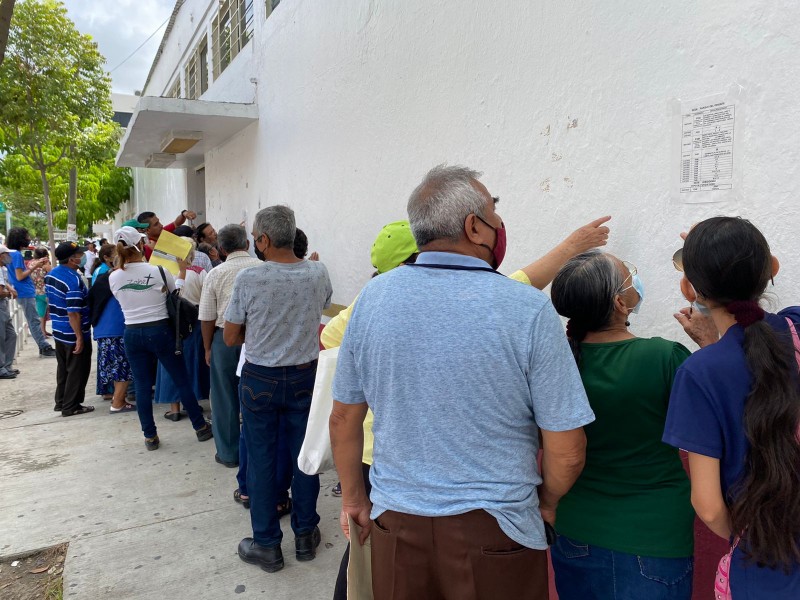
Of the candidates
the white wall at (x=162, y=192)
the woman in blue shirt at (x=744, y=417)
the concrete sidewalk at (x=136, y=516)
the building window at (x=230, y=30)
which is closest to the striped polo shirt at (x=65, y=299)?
the concrete sidewalk at (x=136, y=516)

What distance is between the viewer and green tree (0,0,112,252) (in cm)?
1366

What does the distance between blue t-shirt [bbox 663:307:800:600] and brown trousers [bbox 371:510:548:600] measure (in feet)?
1.60

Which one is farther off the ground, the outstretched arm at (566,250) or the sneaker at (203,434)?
the outstretched arm at (566,250)

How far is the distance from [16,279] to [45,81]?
7508mm

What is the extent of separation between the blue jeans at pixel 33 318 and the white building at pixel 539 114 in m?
5.51

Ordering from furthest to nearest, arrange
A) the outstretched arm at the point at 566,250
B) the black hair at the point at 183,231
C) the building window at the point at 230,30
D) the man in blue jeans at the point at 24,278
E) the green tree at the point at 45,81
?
the green tree at the point at 45,81
the man in blue jeans at the point at 24,278
the building window at the point at 230,30
the black hair at the point at 183,231
the outstretched arm at the point at 566,250

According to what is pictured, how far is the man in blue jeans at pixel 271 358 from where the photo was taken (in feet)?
10.5

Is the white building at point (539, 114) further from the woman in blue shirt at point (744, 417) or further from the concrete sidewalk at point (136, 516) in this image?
the concrete sidewalk at point (136, 516)

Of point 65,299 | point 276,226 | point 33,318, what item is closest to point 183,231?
point 65,299

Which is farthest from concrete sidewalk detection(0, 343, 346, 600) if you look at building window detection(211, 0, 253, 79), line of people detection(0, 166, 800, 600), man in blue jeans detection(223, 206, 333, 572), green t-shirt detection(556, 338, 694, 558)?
building window detection(211, 0, 253, 79)

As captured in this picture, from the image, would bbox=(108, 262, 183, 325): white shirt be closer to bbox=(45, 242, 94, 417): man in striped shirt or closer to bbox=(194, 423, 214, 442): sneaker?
bbox=(194, 423, 214, 442): sneaker

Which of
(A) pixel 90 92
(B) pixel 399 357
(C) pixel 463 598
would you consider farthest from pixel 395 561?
(A) pixel 90 92

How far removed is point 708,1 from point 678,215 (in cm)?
77

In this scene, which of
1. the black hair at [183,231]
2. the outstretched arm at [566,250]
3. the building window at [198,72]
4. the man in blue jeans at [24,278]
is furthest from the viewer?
the building window at [198,72]
